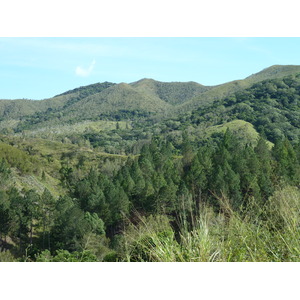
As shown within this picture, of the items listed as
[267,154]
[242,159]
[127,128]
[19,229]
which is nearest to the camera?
[19,229]

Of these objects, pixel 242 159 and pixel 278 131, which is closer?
pixel 242 159

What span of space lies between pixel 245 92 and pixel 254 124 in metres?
48.1

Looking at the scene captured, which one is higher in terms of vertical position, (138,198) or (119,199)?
(119,199)

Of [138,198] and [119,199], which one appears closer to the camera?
[119,199]

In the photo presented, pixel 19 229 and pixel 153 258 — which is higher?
pixel 153 258

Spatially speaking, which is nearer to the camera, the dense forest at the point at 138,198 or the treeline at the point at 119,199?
the dense forest at the point at 138,198

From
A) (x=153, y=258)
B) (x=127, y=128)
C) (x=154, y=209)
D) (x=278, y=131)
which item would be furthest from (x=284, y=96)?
(x=153, y=258)

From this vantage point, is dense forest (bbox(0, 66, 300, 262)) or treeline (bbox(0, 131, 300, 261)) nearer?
dense forest (bbox(0, 66, 300, 262))

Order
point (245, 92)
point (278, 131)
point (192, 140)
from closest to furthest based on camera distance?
point (278, 131) → point (192, 140) → point (245, 92)

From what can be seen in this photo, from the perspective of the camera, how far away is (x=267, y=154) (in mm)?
48938
